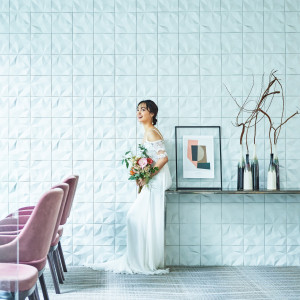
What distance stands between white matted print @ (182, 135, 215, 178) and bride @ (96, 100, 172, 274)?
0.33m

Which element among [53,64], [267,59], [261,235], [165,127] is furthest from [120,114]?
[261,235]

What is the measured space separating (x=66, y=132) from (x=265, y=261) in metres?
2.67

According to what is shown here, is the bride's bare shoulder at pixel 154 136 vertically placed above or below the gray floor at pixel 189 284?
above

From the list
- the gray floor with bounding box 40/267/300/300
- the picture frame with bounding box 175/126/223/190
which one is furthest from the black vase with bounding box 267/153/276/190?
the gray floor with bounding box 40/267/300/300

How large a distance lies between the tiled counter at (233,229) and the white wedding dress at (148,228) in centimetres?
38

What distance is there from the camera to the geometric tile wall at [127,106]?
15.4ft

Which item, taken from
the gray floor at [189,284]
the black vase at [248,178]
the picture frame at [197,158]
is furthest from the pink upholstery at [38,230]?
the black vase at [248,178]

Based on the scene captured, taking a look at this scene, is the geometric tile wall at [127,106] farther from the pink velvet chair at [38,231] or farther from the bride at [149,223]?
the pink velvet chair at [38,231]

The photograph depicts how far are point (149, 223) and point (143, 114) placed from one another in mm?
1155

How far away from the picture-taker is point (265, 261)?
471 cm

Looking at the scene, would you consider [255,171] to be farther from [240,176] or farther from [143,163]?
[143,163]

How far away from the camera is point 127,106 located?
4691mm

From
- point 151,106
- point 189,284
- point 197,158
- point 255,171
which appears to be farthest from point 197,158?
point 189,284

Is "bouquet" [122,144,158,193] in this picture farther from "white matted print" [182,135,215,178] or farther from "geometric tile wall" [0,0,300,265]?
"white matted print" [182,135,215,178]
